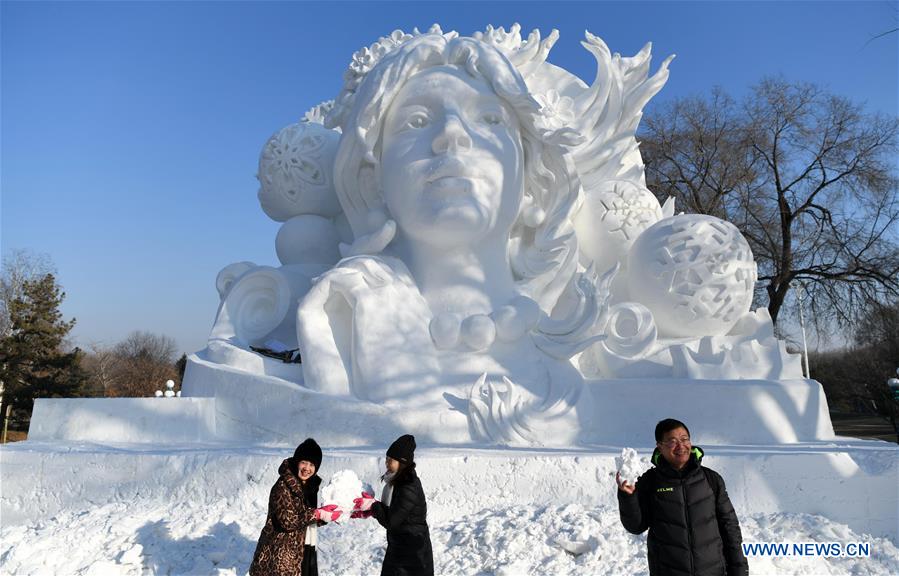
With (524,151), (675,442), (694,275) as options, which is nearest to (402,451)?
(675,442)

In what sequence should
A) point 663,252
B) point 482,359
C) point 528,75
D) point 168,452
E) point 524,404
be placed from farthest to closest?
1. point 528,75
2. point 663,252
3. point 482,359
4. point 524,404
5. point 168,452

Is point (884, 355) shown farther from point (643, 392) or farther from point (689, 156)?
point (643, 392)

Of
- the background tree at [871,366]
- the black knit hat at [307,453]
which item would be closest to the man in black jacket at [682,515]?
the black knit hat at [307,453]

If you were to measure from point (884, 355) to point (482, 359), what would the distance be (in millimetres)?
17534

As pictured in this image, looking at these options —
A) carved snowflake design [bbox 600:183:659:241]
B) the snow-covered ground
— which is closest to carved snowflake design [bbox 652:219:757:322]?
carved snowflake design [bbox 600:183:659:241]

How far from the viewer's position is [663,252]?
18.0 ft

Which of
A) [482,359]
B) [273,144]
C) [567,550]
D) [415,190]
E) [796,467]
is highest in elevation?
[273,144]

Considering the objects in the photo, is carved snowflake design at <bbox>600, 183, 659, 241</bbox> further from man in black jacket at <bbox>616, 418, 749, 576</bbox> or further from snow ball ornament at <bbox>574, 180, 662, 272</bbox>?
man in black jacket at <bbox>616, 418, 749, 576</bbox>

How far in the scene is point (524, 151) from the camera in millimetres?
5957

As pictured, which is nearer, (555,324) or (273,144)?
(555,324)

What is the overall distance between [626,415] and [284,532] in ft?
9.58

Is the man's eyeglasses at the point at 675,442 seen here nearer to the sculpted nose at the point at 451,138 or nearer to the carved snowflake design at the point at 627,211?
the sculpted nose at the point at 451,138

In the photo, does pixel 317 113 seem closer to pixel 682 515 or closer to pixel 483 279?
pixel 483 279

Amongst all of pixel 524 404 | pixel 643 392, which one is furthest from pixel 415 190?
pixel 643 392
